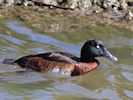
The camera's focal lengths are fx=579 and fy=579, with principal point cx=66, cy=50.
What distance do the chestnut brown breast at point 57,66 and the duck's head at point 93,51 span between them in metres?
0.30

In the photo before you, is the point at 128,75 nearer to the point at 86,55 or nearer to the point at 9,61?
the point at 86,55

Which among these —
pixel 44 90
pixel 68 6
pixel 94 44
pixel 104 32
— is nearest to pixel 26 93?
pixel 44 90

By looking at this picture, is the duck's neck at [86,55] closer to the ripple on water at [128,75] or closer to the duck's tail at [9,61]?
the ripple on water at [128,75]

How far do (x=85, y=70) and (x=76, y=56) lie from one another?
3.60ft

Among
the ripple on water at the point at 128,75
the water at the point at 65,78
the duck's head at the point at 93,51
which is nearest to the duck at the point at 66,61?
the duck's head at the point at 93,51

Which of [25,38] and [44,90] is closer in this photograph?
[44,90]

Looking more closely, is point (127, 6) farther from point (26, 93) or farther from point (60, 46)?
point (26, 93)

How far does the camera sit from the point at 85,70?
11305 millimetres

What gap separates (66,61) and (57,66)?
21 cm

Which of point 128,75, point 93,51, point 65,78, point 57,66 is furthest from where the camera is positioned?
point 93,51

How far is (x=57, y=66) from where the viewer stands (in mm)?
11102

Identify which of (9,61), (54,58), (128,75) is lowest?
(128,75)

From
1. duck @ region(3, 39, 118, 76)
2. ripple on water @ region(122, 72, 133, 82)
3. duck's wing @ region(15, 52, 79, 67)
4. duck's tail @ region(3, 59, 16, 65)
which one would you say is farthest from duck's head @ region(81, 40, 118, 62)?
duck's tail @ region(3, 59, 16, 65)

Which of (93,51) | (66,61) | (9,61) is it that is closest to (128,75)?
(93,51)
